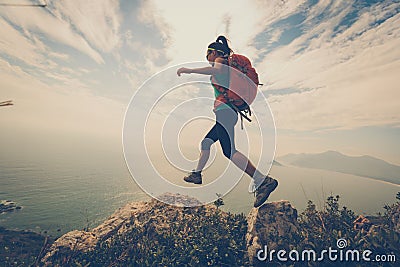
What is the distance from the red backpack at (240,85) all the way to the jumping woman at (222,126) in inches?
3.4

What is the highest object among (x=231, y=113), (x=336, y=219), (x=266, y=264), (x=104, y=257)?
(x=231, y=113)

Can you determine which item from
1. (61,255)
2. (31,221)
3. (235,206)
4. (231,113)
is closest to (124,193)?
(31,221)

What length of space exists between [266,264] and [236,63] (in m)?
5.96

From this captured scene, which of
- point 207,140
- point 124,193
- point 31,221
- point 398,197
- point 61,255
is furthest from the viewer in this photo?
point 124,193

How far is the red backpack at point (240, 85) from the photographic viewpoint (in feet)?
14.3

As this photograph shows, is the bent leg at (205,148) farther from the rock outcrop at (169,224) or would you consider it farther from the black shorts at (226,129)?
the rock outcrop at (169,224)

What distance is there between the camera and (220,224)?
7461 millimetres

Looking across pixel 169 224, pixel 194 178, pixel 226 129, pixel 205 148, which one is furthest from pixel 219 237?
pixel 226 129

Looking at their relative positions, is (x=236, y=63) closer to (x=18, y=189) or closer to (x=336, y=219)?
(x=336, y=219)

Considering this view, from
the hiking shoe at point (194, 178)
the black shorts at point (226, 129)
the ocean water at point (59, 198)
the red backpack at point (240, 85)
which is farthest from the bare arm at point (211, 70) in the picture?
the ocean water at point (59, 198)

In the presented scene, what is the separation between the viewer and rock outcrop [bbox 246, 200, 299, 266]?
21.0 ft

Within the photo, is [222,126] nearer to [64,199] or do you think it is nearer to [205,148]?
[205,148]

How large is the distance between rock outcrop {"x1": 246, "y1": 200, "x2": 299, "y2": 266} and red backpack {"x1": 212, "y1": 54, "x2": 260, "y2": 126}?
472 cm

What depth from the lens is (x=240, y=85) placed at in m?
4.41
